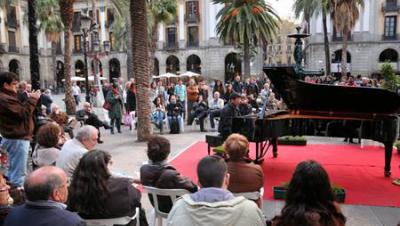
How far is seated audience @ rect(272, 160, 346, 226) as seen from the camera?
9.29ft

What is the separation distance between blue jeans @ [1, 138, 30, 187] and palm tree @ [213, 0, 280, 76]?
53.3ft

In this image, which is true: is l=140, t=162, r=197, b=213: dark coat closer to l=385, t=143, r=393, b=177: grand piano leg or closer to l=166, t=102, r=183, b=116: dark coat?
l=385, t=143, r=393, b=177: grand piano leg

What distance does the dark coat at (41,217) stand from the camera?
269 cm

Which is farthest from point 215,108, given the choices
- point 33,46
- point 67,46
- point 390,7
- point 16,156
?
point 390,7

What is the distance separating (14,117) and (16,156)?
62 cm

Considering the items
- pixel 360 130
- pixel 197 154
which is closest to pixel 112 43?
pixel 197 154

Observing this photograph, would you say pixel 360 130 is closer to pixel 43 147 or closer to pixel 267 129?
pixel 267 129

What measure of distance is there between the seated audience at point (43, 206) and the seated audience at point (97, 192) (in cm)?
60

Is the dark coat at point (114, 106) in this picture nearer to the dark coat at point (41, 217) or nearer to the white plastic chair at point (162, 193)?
the white plastic chair at point (162, 193)

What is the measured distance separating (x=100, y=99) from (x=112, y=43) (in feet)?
98.4

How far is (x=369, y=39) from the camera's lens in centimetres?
4241

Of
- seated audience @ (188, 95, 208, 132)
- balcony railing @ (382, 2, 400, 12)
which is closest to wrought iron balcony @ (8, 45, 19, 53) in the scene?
seated audience @ (188, 95, 208, 132)

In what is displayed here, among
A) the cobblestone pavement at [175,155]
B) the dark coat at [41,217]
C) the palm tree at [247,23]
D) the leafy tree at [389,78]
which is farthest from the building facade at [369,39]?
the dark coat at [41,217]

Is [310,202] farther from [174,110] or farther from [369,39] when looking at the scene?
[369,39]
